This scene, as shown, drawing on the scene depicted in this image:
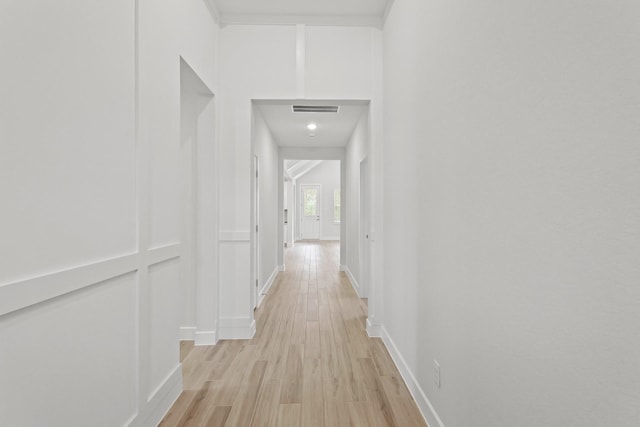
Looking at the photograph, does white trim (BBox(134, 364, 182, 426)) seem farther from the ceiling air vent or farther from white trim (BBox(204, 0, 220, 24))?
the ceiling air vent

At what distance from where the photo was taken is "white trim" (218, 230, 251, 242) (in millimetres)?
3225

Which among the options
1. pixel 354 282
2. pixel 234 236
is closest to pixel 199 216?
pixel 234 236

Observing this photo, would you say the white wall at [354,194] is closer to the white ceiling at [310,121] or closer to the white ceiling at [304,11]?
the white ceiling at [310,121]

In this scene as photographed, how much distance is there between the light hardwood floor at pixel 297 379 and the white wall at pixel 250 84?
0.46 m

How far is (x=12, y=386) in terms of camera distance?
3.25ft

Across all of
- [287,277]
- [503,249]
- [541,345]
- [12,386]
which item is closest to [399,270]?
[503,249]

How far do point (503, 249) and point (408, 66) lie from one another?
1676 millimetres

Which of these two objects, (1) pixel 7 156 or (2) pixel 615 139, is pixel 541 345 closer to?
(2) pixel 615 139

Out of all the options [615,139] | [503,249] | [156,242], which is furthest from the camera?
[156,242]

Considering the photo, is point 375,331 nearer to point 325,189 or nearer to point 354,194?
point 354,194

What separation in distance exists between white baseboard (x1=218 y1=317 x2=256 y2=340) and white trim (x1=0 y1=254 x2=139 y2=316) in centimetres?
179

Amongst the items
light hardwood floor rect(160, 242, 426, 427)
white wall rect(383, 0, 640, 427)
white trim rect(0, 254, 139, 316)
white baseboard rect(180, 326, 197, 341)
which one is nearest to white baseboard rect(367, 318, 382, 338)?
light hardwood floor rect(160, 242, 426, 427)

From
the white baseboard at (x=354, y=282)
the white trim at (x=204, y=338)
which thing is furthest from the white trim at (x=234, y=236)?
the white baseboard at (x=354, y=282)

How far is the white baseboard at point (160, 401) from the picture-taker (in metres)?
1.76
